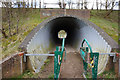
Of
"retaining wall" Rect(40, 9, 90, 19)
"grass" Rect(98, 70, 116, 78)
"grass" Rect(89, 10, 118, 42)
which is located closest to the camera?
"grass" Rect(98, 70, 116, 78)

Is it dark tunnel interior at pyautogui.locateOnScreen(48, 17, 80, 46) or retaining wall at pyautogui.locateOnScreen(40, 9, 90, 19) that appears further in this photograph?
retaining wall at pyautogui.locateOnScreen(40, 9, 90, 19)

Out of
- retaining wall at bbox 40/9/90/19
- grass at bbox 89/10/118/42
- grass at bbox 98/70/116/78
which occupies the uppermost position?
retaining wall at bbox 40/9/90/19

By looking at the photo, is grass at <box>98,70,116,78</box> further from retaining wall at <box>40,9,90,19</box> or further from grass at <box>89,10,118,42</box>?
retaining wall at <box>40,9,90,19</box>

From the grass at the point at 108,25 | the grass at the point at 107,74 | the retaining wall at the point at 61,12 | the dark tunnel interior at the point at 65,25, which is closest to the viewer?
the grass at the point at 107,74

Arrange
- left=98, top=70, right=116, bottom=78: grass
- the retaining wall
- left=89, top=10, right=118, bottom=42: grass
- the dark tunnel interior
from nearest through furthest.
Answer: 1. left=98, top=70, right=116, bottom=78: grass
2. left=89, top=10, right=118, bottom=42: grass
3. the dark tunnel interior
4. the retaining wall

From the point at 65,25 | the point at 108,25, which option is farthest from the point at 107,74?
the point at 65,25

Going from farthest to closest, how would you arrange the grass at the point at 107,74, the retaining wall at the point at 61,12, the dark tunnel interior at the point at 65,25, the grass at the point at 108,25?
the retaining wall at the point at 61,12 < the dark tunnel interior at the point at 65,25 < the grass at the point at 108,25 < the grass at the point at 107,74

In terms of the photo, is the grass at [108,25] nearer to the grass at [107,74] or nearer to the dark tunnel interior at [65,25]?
the dark tunnel interior at [65,25]

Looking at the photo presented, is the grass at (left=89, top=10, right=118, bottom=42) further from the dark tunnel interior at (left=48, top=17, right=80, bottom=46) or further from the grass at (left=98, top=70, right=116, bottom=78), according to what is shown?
the grass at (left=98, top=70, right=116, bottom=78)

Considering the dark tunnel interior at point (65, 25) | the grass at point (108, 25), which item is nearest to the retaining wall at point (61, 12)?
the grass at point (108, 25)

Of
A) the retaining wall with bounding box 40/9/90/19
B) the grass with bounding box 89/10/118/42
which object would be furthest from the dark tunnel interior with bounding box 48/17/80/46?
the grass with bounding box 89/10/118/42

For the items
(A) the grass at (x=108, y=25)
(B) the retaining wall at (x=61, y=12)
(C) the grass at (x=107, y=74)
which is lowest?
(C) the grass at (x=107, y=74)

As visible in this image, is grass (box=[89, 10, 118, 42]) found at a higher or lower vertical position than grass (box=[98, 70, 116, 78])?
higher

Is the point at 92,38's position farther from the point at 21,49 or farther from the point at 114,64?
the point at 21,49
